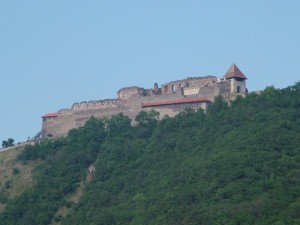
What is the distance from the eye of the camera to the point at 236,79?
73.6m

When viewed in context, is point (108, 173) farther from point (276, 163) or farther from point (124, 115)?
point (276, 163)

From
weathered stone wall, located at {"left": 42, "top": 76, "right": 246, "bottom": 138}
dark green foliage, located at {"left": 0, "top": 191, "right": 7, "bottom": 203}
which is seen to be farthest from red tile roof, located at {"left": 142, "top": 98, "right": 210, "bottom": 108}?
dark green foliage, located at {"left": 0, "top": 191, "right": 7, "bottom": 203}

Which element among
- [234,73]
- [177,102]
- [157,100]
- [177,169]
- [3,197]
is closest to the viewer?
[177,169]

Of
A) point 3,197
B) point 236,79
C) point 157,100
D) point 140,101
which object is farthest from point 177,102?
point 3,197

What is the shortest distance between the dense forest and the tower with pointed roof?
84.6 inches

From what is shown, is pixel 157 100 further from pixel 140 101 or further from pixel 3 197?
pixel 3 197

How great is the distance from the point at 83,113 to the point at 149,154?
33.0ft

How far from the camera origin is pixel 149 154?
69.9 meters

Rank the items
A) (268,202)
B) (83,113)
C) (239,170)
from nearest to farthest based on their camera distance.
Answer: (268,202)
(239,170)
(83,113)

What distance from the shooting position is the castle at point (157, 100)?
73.4 meters

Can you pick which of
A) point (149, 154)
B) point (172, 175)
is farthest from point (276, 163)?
point (149, 154)

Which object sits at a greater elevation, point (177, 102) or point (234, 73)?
point (234, 73)

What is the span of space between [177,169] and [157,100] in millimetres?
11947

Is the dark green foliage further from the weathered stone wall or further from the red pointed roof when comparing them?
the red pointed roof
